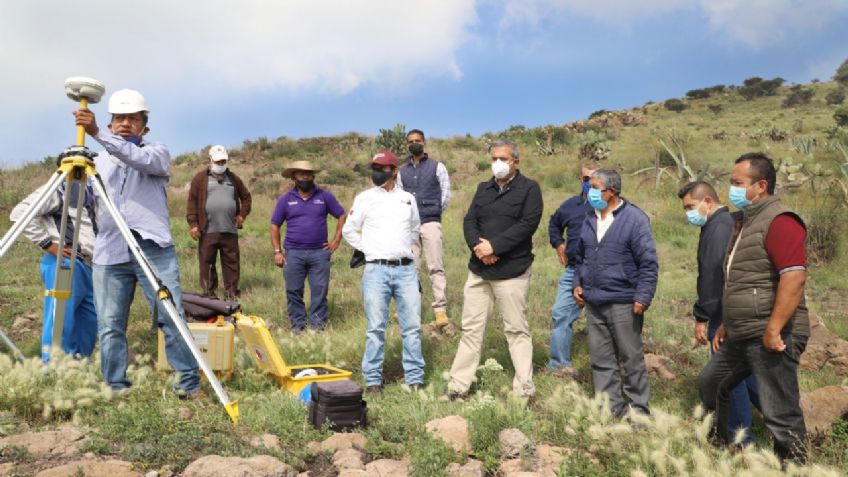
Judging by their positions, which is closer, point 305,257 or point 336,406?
point 336,406

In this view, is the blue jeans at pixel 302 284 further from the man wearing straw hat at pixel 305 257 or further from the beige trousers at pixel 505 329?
the beige trousers at pixel 505 329

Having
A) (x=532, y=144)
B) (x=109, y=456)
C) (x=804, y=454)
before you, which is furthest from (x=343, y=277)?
(x=532, y=144)

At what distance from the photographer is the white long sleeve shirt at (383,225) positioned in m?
5.83

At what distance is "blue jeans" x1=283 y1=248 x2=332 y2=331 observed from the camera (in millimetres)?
7781

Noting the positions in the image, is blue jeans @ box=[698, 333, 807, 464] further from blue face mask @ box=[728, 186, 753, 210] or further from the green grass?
blue face mask @ box=[728, 186, 753, 210]

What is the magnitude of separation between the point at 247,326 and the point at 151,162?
5.86 feet

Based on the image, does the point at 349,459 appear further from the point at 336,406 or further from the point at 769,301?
the point at 769,301

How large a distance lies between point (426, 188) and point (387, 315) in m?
2.56

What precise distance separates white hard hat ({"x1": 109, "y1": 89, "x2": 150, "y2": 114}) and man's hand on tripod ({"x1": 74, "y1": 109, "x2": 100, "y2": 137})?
0.38 meters

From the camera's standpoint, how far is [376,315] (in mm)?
5703

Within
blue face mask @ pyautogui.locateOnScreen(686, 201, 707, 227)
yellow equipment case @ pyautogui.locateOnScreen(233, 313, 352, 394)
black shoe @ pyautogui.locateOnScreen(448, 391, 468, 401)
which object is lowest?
black shoe @ pyautogui.locateOnScreen(448, 391, 468, 401)

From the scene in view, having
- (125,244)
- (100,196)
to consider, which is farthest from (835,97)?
(100,196)

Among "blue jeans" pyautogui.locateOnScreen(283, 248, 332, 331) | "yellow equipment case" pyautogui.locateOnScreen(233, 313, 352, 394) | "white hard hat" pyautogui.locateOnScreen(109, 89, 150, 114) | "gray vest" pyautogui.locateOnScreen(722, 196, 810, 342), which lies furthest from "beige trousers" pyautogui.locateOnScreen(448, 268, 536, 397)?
"white hard hat" pyautogui.locateOnScreen(109, 89, 150, 114)

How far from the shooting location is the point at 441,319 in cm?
755
